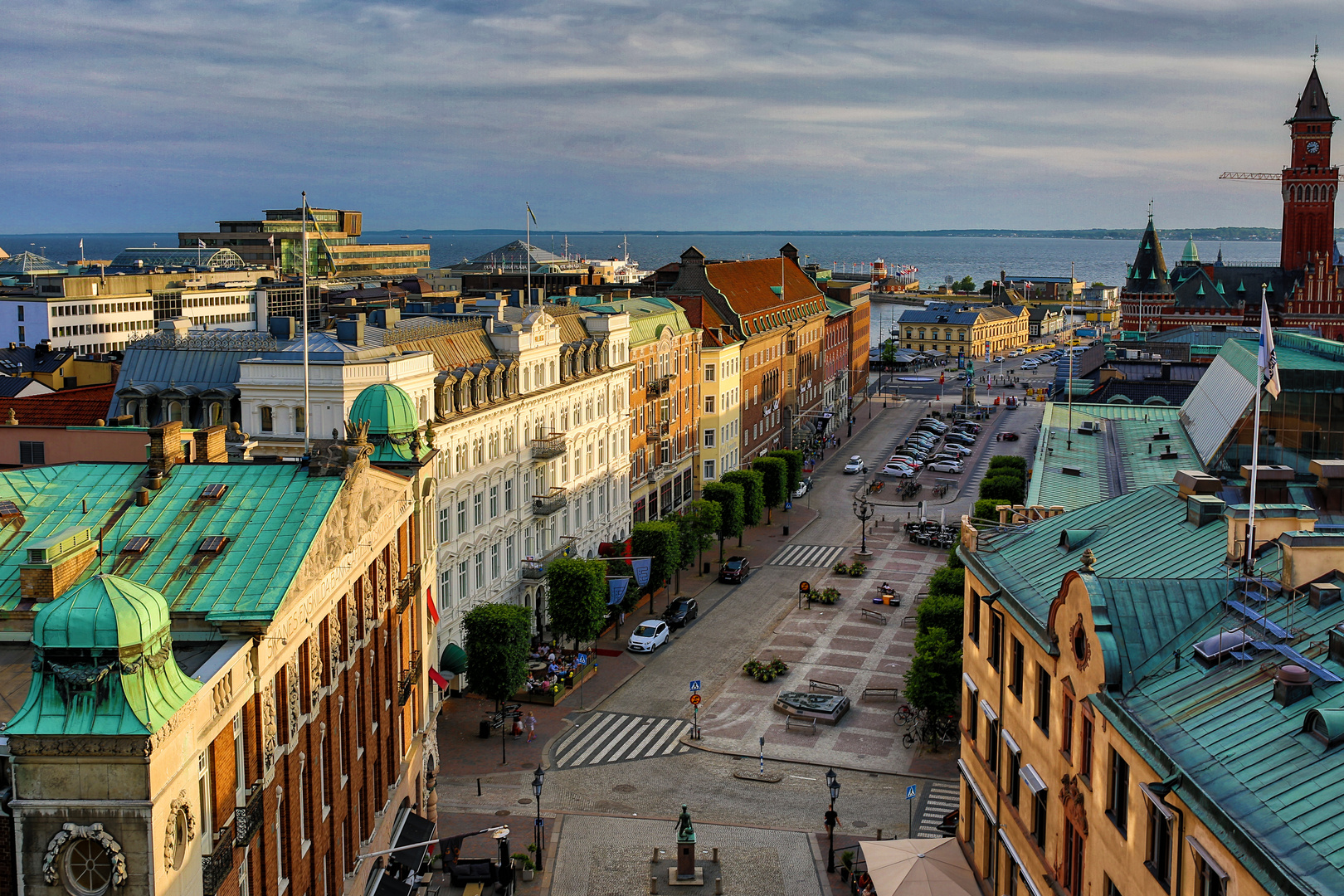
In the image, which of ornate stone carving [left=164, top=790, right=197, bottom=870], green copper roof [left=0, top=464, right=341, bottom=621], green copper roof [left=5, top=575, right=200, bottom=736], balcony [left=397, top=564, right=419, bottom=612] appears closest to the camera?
green copper roof [left=5, top=575, right=200, bottom=736]

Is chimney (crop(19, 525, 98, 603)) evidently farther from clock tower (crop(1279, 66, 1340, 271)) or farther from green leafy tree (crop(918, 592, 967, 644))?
clock tower (crop(1279, 66, 1340, 271))

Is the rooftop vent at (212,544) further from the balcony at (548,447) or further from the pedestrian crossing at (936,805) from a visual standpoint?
the balcony at (548,447)

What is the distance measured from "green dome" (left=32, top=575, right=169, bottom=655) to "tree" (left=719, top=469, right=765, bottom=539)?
76.5 metres

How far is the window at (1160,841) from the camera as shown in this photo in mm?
26250

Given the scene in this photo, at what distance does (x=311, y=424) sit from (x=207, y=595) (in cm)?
2866

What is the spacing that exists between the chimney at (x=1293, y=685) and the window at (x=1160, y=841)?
125 inches

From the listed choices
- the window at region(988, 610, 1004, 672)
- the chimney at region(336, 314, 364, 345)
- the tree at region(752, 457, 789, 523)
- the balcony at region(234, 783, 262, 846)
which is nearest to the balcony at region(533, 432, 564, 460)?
the chimney at region(336, 314, 364, 345)

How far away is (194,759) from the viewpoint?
86.0 feet

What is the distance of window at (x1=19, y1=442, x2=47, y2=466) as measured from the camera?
2268 inches

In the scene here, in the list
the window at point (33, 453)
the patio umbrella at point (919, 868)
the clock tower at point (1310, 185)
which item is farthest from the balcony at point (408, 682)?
the clock tower at point (1310, 185)

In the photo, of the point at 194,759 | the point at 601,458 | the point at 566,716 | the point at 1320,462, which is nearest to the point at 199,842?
the point at 194,759

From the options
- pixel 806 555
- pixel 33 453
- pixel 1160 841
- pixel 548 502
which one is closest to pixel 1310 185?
pixel 806 555

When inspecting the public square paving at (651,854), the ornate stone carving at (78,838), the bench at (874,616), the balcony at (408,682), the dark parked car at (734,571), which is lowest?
the public square paving at (651,854)

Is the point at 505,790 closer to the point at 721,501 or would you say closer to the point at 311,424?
the point at 311,424
